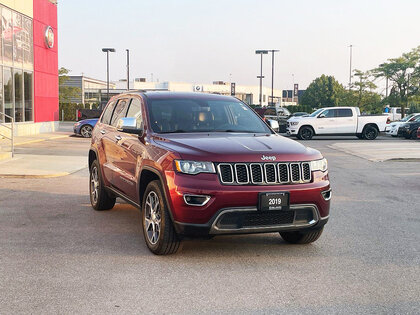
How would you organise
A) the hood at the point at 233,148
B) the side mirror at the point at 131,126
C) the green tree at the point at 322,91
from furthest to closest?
the green tree at the point at 322,91, the side mirror at the point at 131,126, the hood at the point at 233,148

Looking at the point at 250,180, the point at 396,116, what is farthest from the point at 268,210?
the point at 396,116

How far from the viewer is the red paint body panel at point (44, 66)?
27.4 m

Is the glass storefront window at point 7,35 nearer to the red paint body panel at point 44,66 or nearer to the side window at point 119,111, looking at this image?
the red paint body panel at point 44,66

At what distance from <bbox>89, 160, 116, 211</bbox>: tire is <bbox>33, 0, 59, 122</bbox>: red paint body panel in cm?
2033

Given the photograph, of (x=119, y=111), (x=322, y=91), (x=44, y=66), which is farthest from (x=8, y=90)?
(x=322, y=91)

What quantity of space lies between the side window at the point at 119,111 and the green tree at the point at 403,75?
46.4 m

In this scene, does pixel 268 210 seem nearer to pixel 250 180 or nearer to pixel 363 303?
pixel 250 180

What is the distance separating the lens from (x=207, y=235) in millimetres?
5254

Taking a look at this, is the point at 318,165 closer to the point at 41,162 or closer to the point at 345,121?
the point at 41,162

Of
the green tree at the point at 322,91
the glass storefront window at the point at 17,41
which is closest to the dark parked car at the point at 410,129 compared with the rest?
the glass storefront window at the point at 17,41

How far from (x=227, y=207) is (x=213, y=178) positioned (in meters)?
0.31

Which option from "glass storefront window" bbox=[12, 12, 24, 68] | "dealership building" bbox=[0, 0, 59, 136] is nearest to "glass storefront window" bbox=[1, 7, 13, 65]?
"dealership building" bbox=[0, 0, 59, 136]

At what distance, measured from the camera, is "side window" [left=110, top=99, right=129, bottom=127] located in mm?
7416

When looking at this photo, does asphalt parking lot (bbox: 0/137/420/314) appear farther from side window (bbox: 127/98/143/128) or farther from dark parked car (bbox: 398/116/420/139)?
dark parked car (bbox: 398/116/420/139)
